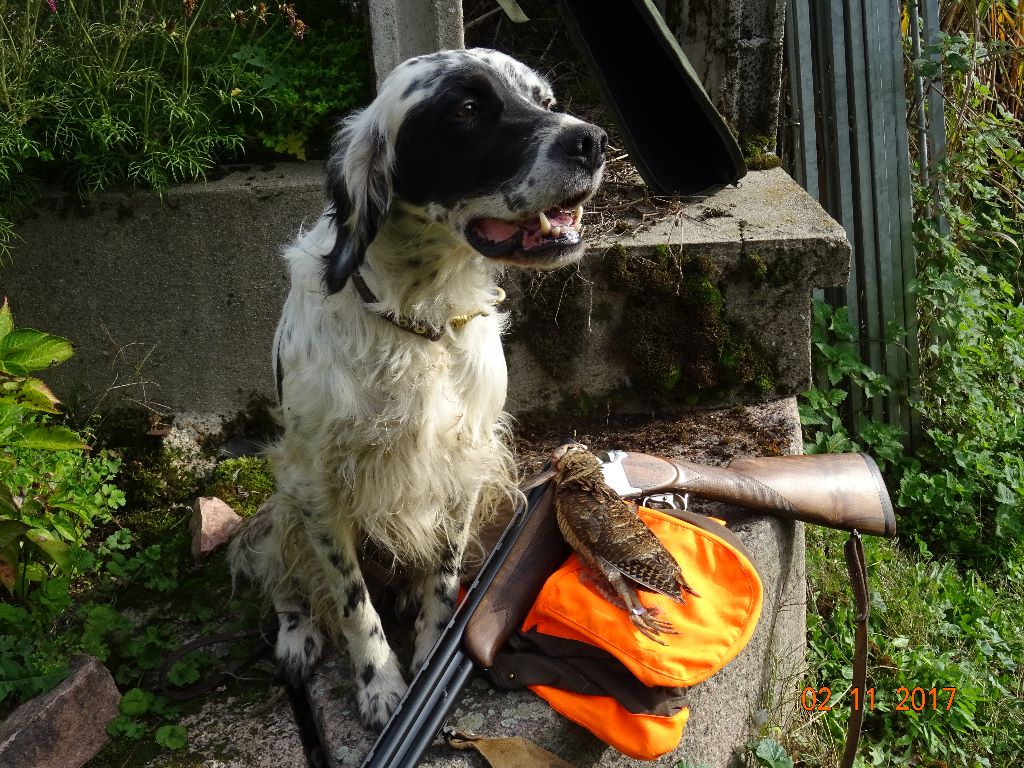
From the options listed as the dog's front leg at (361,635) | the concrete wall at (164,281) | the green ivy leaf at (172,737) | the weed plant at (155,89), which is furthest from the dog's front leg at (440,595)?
the weed plant at (155,89)

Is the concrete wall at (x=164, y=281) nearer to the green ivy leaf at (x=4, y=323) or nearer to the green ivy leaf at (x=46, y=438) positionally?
the green ivy leaf at (x=4, y=323)

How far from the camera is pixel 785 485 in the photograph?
2.82m

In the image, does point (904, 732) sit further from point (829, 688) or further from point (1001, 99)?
point (1001, 99)

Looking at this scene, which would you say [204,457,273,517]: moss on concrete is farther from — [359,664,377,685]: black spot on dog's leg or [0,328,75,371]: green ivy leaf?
[359,664,377,685]: black spot on dog's leg

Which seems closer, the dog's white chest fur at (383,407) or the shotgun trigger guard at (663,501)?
the dog's white chest fur at (383,407)

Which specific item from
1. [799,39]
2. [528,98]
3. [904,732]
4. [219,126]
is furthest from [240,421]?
[799,39]

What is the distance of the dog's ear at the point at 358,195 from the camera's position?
228 cm

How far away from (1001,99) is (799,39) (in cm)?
227

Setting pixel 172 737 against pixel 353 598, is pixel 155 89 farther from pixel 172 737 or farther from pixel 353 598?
pixel 172 737

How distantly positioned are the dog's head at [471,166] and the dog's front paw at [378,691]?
3.36 ft

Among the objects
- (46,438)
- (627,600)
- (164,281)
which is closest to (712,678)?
(627,600)
